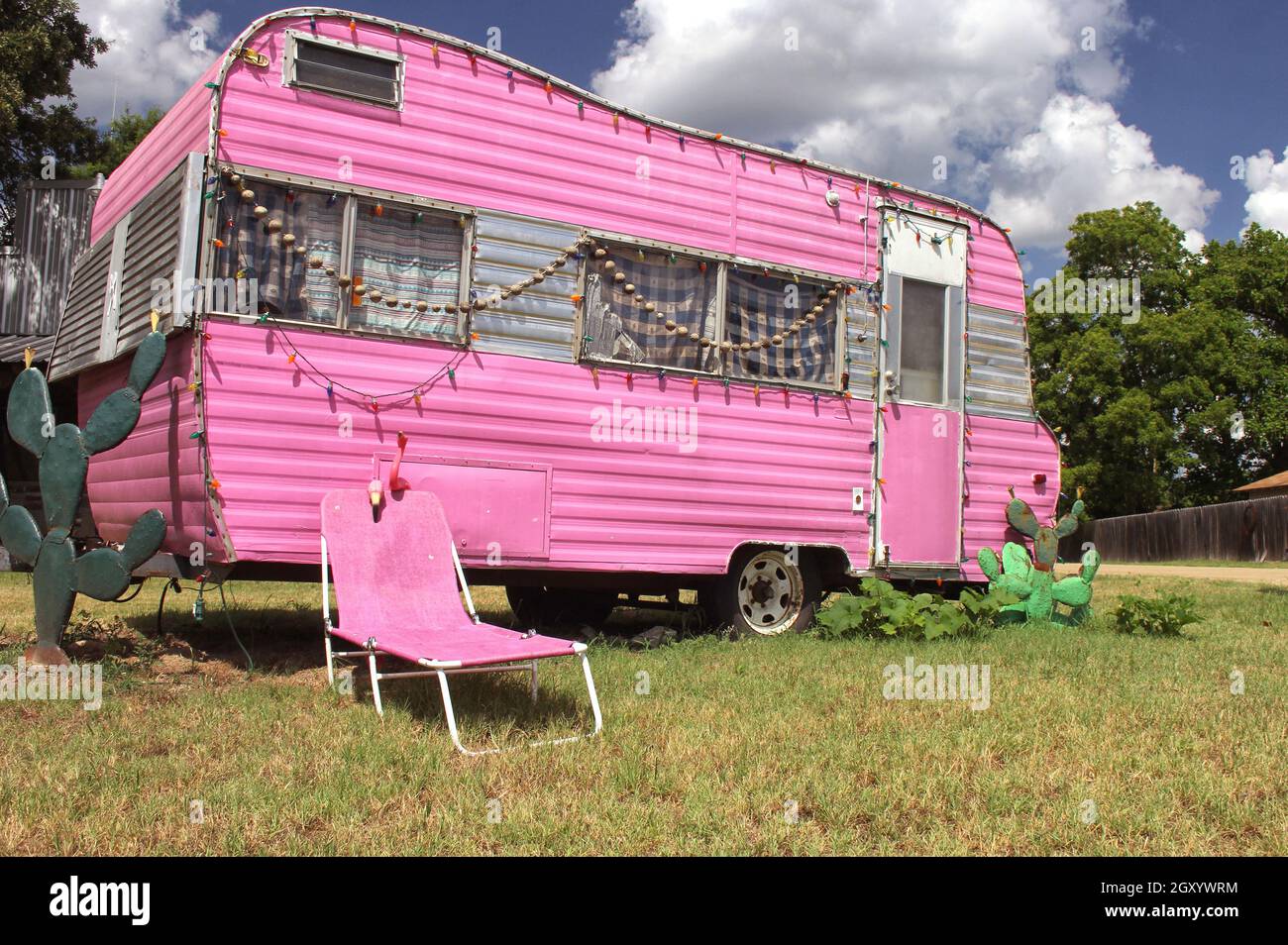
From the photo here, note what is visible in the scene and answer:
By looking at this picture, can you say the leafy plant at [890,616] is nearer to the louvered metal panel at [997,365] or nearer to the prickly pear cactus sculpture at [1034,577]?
the prickly pear cactus sculpture at [1034,577]

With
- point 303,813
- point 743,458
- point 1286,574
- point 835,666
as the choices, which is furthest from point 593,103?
point 1286,574

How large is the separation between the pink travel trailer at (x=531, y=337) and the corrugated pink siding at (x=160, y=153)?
0.03 metres

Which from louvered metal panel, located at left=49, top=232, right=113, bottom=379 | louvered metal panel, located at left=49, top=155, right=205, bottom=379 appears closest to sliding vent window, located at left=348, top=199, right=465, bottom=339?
louvered metal panel, located at left=49, top=155, right=205, bottom=379

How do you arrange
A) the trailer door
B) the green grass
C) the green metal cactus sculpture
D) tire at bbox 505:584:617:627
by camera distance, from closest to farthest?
the green grass
the green metal cactus sculpture
the trailer door
tire at bbox 505:584:617:627

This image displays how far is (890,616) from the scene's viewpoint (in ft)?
22.6

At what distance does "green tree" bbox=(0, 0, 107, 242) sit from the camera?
15.6m

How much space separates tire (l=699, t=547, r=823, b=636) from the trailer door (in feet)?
1.92

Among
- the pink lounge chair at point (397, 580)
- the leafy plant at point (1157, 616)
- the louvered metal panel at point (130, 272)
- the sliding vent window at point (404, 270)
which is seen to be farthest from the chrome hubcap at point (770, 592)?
the louvered metal panel at point (130, 272)

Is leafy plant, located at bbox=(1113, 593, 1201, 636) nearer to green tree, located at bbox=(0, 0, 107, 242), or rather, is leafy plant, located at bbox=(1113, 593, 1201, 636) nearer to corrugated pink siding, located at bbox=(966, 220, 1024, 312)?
corrugated pink siding, located at bbox=(966, 220, 1024, 312)

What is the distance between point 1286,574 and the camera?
18812 mm

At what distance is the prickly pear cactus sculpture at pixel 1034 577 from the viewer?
26.6 ft

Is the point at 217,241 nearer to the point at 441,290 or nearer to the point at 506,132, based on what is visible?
the point at 441,290

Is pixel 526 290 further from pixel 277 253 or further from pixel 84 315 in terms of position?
pixel 84 315

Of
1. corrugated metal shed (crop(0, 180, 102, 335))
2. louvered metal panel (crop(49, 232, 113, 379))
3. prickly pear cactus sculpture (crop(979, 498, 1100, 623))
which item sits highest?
corrugated metal shed (crop(0, 180, 102, 335))
